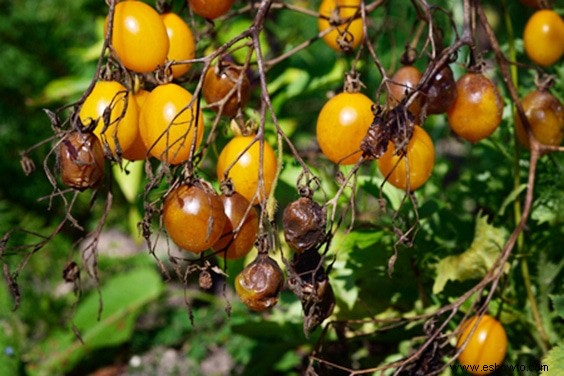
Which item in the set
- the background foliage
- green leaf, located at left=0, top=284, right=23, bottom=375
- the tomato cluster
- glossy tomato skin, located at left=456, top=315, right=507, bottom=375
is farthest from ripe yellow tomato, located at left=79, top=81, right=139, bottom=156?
green leaf, located at left=0, top=284, right=23, bottom=375

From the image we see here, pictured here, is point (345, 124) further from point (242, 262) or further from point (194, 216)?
point (242, 262)

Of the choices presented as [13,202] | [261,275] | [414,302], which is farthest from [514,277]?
[13,202]

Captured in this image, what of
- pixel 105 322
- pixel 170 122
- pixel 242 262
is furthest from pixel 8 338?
pixel 170 122

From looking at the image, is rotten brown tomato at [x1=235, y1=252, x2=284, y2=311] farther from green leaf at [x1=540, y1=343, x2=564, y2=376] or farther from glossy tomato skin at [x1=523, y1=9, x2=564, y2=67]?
glossy tomato skin at [x1=523, y1=9, x2=564, y2=67]

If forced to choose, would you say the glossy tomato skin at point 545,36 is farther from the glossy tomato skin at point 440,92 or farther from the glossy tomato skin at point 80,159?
the glossy tomato skin at point 80,159

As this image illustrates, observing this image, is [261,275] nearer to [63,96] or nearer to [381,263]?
[381,263]

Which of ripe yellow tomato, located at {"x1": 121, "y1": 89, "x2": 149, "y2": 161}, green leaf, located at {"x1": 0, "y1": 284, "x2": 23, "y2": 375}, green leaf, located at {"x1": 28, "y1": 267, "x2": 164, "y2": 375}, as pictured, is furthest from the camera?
Result: green leaf, located at {"x1": 28, "y1": 267, "x2": 164, "y2": 375}
